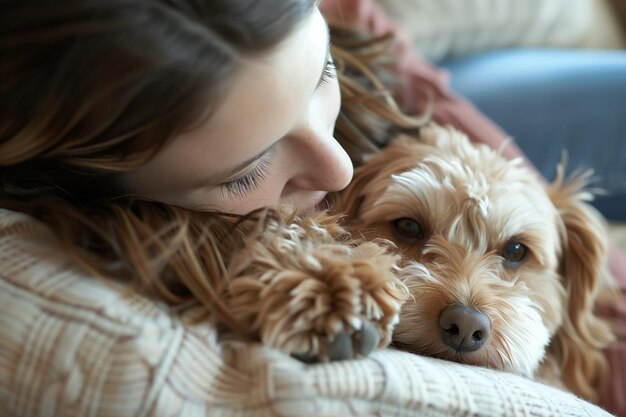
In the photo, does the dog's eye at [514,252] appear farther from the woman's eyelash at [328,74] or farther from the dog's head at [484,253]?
the woman's eyelash at [328,74]

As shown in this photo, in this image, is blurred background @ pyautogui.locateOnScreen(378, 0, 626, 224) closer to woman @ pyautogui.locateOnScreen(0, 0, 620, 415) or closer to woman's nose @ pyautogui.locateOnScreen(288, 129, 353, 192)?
woman's nose @ pyautogui.locateOnScreen(288, 129, 353, 192)

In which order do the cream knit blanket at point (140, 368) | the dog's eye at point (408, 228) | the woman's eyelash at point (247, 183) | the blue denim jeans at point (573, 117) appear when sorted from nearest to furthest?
the cream knit blanket at point (140, 368) < the woman's eyelash at point (247, 183) < the dog's eye at point (408, 228) < the blue denim jeans at point (573, 117)

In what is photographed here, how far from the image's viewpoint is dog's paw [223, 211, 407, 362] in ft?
2.81

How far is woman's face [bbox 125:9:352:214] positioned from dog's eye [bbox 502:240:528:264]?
44 centimetres

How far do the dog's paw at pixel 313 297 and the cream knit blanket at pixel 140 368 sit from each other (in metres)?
0.03

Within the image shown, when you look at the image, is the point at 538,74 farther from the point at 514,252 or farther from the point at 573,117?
the point at 514,252

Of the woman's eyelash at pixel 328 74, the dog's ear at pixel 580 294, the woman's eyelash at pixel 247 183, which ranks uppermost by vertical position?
the woman's eyelash at pixel 328 74

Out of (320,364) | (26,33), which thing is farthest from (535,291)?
(26,33)

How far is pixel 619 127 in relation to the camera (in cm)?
231

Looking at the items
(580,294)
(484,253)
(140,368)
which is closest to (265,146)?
(140,368)

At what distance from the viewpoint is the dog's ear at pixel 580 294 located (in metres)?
1.53

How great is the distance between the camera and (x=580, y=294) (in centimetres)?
154

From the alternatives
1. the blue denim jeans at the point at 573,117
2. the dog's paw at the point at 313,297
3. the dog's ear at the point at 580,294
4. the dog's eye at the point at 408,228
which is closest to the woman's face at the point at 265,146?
the dog's paw at the point at 313,297

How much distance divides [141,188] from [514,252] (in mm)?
791
